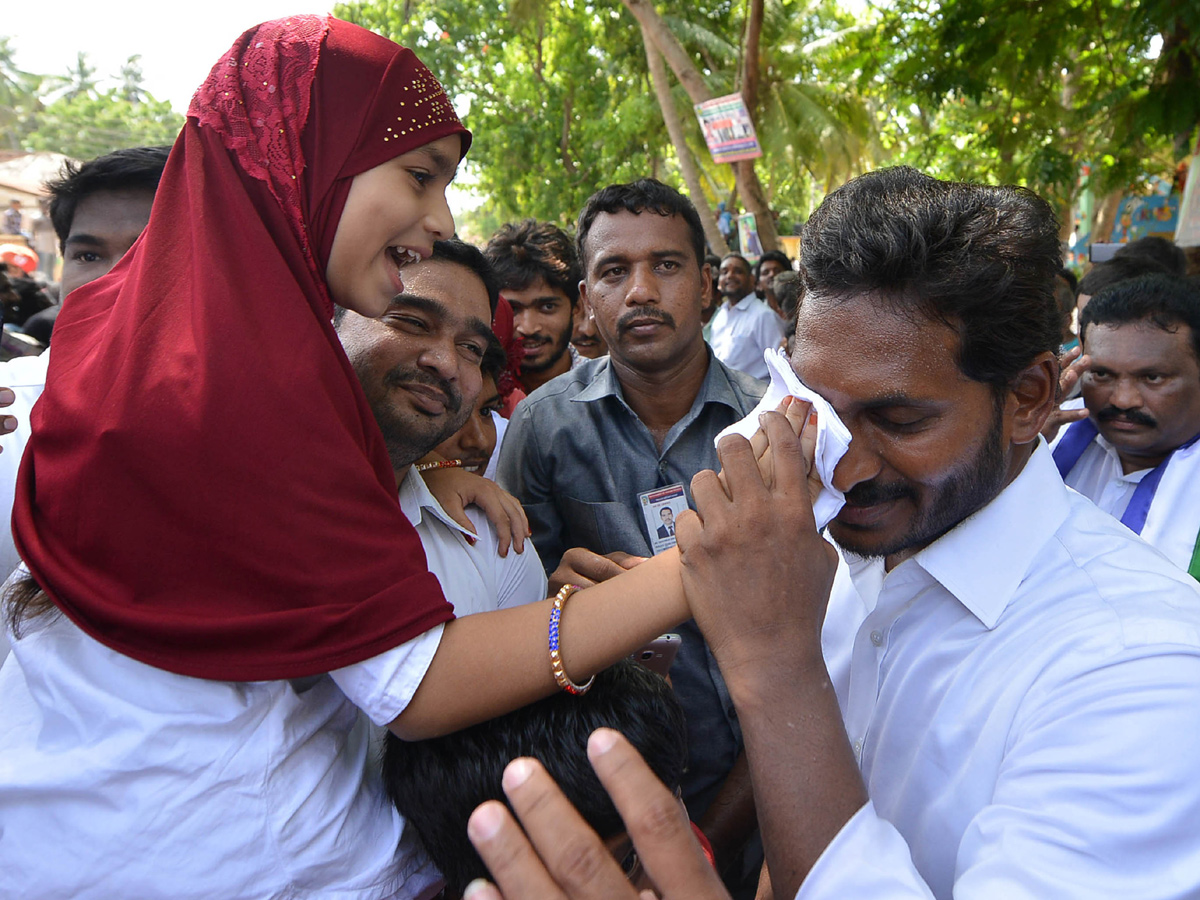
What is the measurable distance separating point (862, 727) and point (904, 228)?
1.00 meters

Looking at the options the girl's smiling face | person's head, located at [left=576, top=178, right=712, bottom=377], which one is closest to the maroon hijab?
the girl's smiling face

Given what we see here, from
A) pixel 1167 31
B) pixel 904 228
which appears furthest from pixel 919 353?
pixel 1167 31

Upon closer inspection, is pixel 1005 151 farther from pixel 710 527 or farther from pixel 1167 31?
pixel 710 527

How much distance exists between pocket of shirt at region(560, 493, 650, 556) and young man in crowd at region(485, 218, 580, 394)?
1.57 meters

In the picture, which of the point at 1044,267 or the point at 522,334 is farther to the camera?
the point at 522,334

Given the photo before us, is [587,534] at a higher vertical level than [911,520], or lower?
lower

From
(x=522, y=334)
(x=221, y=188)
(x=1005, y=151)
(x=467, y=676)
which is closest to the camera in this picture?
(x=467, y=676)

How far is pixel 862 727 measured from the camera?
1707 mm

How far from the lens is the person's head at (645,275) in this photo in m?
3.00

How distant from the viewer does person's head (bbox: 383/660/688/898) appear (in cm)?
145

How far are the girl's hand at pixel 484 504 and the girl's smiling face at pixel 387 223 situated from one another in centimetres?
67

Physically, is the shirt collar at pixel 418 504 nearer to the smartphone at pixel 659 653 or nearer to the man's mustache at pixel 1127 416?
the smartphone at pixel 659 653

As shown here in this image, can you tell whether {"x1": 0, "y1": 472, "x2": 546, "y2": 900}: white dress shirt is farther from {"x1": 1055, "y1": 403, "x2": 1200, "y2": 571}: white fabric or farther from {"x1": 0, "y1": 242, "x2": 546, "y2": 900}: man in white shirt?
{"x1": 1055, "y1": 403, "x2": 1200, "y2": 571}: white fabric

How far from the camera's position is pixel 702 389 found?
2.99 metres
